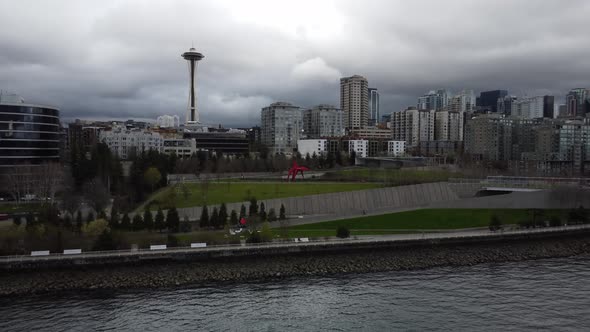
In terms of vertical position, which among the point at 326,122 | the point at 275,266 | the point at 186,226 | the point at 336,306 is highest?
the point at 326,122

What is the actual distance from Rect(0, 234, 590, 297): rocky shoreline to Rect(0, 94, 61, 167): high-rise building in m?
43.3

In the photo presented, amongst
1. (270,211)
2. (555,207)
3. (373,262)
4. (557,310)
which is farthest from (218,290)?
(555,207)

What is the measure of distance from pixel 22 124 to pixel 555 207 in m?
70.9

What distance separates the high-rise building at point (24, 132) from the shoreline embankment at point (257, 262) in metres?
42.6

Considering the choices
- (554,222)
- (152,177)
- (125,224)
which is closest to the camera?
(125,224)

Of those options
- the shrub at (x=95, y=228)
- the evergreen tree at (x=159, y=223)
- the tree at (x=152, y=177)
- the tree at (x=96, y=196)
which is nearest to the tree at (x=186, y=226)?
the evergreen tree at (x=159, y=223)

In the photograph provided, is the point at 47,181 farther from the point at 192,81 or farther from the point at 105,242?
the point at 192,81

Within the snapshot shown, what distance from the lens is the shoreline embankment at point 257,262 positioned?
106ft

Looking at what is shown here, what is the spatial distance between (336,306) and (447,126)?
17242 centimetres

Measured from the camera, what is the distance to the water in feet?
84.4

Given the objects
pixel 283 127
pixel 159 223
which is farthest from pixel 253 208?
pixel 283 127

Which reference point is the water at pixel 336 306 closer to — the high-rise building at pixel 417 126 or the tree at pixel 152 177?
the tree at pixel 152 177

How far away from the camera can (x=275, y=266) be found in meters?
35.6

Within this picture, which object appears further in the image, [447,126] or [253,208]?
[447,126]
